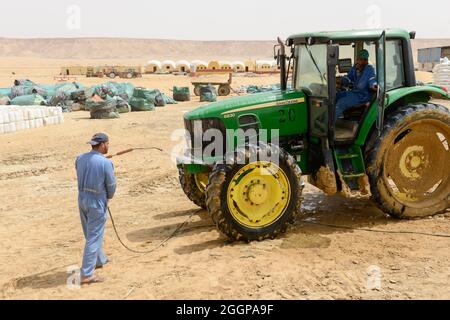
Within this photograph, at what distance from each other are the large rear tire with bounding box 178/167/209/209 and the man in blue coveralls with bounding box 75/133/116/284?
2214mm

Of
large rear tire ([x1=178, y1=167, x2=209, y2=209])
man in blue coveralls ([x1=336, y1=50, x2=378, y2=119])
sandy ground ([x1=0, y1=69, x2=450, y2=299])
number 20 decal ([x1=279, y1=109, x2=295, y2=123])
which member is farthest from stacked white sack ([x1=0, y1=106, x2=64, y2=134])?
man in blue coveralls ([x1=336, y1=50, x2=378, y2=119])

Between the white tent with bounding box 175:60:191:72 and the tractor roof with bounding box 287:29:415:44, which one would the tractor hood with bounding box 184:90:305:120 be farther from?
the white tent with bounding box 175:60:191:72

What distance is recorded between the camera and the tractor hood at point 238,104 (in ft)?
21.3

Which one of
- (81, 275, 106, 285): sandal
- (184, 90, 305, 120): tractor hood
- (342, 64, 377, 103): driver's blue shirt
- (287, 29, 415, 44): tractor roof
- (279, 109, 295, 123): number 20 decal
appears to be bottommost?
(81, 275, 106, 285): sandal

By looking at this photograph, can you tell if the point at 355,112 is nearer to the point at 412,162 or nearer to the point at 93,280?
the point at 412,162

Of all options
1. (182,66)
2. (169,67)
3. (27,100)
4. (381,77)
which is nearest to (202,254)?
(381,77)

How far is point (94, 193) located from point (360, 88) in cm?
391

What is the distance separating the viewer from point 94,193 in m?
5.29

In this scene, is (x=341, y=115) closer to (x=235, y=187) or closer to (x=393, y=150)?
(x=393, y=150)

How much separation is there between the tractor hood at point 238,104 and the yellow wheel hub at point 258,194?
89 cm

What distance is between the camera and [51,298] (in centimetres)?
498

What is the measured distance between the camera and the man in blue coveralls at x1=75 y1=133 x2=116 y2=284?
206 inches
